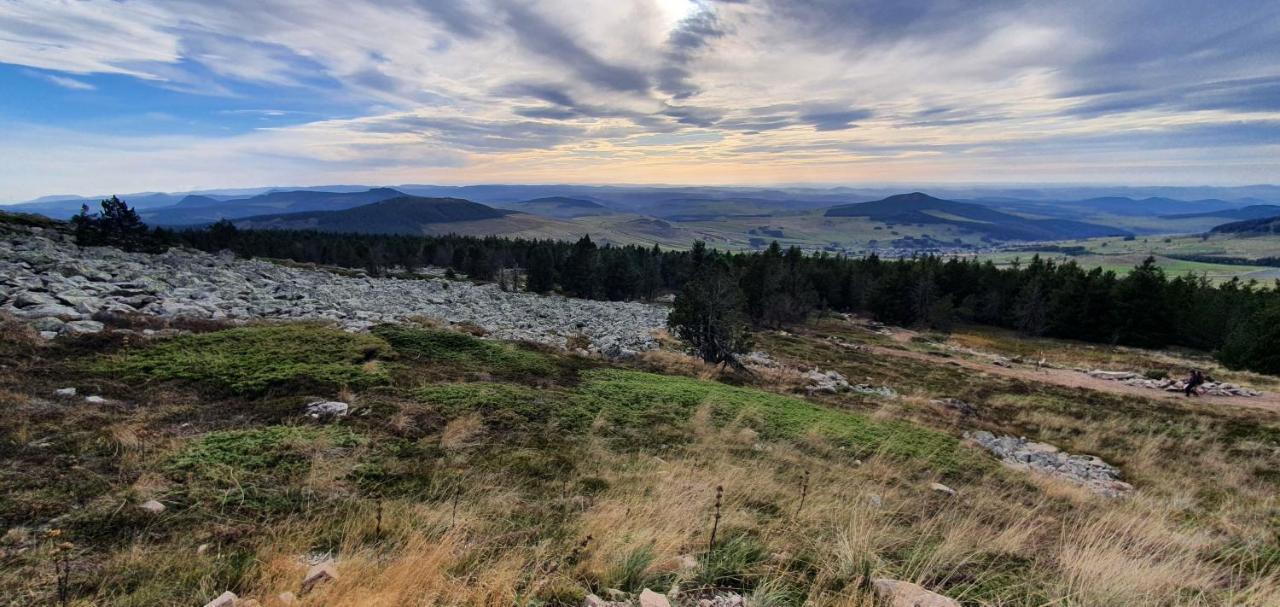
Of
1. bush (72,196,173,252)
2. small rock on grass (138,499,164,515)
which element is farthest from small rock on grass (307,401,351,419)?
bush (72,196,173,252)

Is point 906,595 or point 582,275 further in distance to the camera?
point 582,275

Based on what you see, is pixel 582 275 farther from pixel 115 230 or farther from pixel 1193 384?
pixel 1193 384

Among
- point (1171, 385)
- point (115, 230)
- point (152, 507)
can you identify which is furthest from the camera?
point (115, 230)

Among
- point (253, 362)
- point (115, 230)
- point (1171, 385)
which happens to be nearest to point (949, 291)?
point (1171, 385)

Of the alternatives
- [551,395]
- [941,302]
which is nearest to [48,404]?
[551,395]

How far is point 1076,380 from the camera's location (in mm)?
34000

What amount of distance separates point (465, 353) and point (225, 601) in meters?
12.7

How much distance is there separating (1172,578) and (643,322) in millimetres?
36230

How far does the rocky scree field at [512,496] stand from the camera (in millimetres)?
4219

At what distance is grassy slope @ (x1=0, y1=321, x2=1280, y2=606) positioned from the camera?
4309mm

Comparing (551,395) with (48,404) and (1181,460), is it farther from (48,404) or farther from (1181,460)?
(1181,460)

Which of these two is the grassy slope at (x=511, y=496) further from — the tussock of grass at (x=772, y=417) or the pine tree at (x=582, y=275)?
the pine tree at (x=582, y=275)

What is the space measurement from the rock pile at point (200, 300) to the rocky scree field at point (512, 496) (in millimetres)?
3512

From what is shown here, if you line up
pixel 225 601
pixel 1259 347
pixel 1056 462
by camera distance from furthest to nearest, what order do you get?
1. pixel 1259 347
2. pixel 1056 462
3. pixel 225 601
